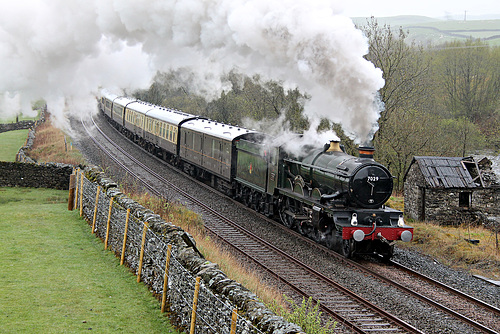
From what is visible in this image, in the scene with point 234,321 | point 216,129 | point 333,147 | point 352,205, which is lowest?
point 352,205

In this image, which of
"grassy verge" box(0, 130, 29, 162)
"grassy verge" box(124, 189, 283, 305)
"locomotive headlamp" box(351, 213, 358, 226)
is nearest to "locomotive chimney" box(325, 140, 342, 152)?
"locomotive headlamp" box(351, 213, 358, 226)

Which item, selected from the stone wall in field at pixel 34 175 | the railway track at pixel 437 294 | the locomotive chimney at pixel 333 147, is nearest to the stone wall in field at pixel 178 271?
the railway track at pixel 437 294

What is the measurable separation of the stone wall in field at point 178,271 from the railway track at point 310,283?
3.08 metres

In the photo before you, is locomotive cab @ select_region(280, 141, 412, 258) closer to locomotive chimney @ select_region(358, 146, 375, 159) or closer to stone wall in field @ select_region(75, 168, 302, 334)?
locomotive chimney @ select_region(358, 146, 375, 159)

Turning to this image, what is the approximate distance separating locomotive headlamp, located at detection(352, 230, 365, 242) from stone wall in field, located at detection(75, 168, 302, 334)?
5478 millimetres

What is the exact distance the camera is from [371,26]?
30.4m

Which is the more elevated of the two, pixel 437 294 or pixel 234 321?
pixel 234 321

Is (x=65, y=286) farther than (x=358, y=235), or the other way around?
(x=358, y=235)

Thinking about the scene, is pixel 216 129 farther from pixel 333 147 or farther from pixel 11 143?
pixel 11 143

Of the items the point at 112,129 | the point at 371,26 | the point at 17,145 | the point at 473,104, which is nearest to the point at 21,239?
the point at 371,26

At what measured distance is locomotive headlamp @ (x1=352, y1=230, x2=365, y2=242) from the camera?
43.9 feet

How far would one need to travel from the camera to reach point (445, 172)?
1889 cm

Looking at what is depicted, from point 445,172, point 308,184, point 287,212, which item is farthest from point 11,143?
point 445,172

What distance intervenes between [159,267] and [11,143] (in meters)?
34.5
